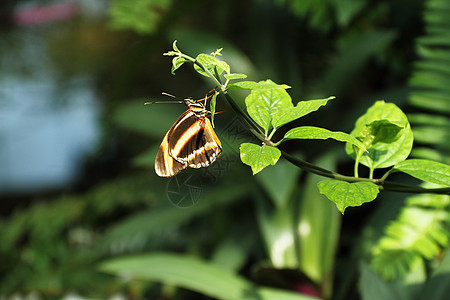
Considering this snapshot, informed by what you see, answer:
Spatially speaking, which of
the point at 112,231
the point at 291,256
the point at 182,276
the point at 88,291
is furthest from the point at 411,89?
the point at 88,291

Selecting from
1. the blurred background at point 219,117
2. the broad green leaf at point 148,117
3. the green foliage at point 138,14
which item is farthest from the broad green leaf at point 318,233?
the green foliage at point 138,14

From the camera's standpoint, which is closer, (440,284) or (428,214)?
(440,284)

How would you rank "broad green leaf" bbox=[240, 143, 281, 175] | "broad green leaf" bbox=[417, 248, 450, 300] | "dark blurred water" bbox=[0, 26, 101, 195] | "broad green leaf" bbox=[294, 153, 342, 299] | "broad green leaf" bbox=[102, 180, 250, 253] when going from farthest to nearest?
1. "dark blurred water" bbox=[0, 26, 101, 195]
2. "broad green leaf" bbox=[102, 180, 250, 253]
3. "broad green leaf" bbox=[294, 153, 342, 299]
4. "broad green leaf" bbox=[417, 248, 450, 300]
5. "broad green leaf" bbox=[240, 143, 281, 175]

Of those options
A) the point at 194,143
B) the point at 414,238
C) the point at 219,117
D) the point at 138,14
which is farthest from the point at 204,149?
the point at 138,14

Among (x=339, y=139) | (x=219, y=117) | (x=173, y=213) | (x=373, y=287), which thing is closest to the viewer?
(x=339, y=139)

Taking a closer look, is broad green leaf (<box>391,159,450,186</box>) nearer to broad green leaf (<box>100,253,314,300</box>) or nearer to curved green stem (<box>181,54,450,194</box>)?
curved green stem (<box>181,54,450,194</box>)

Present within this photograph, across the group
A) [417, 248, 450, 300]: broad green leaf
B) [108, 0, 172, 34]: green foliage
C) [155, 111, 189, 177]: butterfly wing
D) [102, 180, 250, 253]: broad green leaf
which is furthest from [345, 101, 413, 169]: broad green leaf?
[108, 0, 172, 34]: green foliage

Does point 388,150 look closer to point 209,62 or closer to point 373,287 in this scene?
point 209,62
